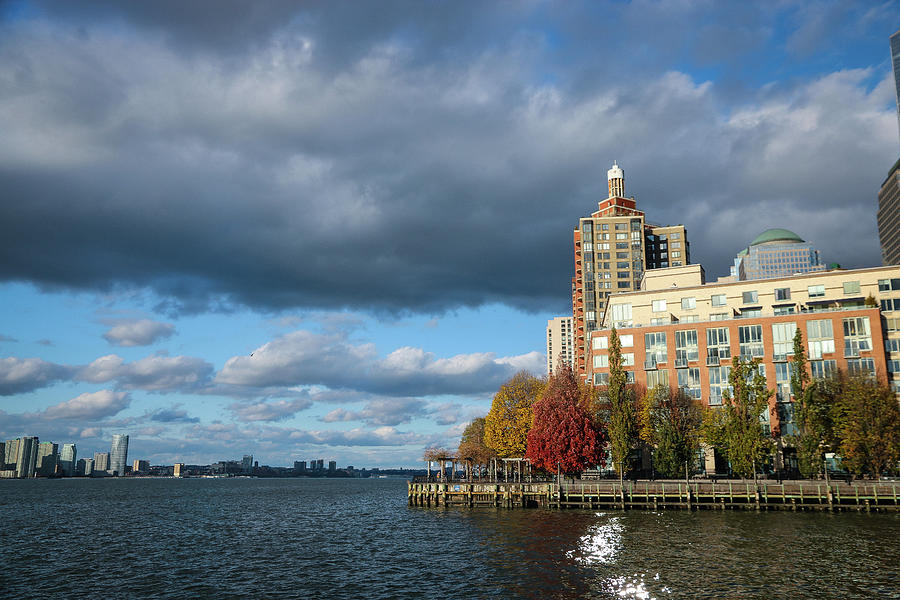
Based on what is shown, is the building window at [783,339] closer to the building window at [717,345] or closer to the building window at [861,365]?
the building window at [717,345]

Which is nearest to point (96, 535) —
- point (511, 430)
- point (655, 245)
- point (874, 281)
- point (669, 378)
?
point (511, 430)

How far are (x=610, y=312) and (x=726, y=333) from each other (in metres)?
22.8

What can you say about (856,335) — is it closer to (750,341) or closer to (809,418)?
(750,341)

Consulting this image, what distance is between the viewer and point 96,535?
2886 inches

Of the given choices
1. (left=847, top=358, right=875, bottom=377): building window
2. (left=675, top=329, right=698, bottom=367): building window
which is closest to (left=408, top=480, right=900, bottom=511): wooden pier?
(left=847, top=358, right=875, bottom=377): building window

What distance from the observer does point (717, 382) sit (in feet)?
357

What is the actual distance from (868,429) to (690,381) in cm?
3074

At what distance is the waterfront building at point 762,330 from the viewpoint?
102812mm

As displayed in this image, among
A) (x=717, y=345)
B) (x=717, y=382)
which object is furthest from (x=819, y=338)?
(x=717, y=382)

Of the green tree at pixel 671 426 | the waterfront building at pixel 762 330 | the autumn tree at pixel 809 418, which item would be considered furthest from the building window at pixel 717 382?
the autumn tree at pixel 809 418

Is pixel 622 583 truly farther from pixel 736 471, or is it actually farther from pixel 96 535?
pixel 96 535

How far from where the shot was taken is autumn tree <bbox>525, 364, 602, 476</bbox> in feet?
297

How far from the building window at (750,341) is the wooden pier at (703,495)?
30839 mm

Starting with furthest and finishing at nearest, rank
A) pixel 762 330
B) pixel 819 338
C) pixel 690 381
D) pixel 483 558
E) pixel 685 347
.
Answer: pixel 685 347
pixel 690 381
pixel 762 330
pixel 819 338
pixel 483 558
